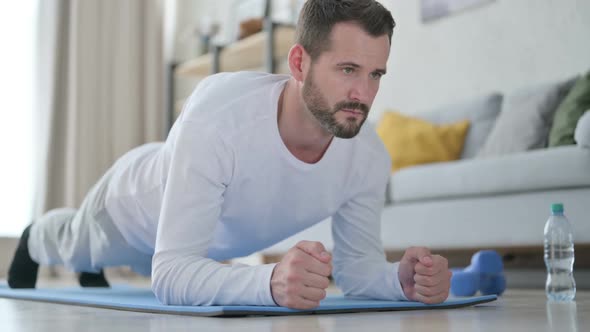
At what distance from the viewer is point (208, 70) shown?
218 inches

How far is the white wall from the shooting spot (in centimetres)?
348

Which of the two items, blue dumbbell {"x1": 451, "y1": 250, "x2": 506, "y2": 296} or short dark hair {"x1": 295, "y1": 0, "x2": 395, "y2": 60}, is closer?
short dark hair {"x1": 295, "y1": 0, "x2": 395, "y2": 60}

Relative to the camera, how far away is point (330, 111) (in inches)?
58.8

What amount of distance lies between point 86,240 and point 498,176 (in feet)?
4.84

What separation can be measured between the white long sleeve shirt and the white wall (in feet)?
6.68

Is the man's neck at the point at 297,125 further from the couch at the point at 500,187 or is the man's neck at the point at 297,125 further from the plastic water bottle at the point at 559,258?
the couch at the point at 500,187

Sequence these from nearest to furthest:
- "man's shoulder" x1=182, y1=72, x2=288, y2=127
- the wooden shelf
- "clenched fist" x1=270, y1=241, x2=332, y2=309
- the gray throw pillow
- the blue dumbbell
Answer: "clenched fist" x1=270, y1=241, x2=332, y2=309
"man's shoulder" x1=182, y1=72, x2=288, y2=127
the blue dumbbell
the gray throw pillow
the wooden shelf

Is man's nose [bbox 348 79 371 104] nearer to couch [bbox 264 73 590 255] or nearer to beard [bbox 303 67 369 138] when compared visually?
beard [bbox 303 67 369 138]

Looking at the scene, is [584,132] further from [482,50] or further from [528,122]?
[482,50]

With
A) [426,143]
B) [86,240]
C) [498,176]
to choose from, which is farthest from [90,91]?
[498,176]

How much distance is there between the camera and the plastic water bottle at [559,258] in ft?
6.95

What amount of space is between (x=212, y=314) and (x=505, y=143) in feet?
7.21

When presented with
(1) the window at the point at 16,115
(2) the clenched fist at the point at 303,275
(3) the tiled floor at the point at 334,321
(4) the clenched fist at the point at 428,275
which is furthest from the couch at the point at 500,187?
(1) the window at the point at 16,115

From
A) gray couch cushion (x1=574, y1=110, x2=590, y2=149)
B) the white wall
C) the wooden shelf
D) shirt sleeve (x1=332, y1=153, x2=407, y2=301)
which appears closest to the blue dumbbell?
gray couch cushion (x1=574, y1=110, x2=590, y2=149)
